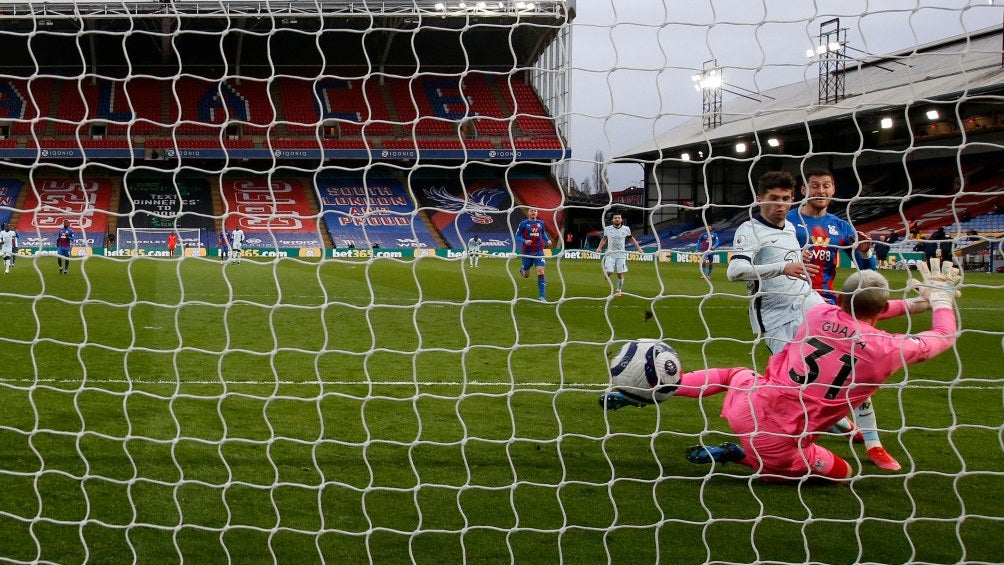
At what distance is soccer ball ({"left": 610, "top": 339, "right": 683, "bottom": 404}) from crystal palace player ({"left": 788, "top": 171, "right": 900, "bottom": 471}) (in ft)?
3.14

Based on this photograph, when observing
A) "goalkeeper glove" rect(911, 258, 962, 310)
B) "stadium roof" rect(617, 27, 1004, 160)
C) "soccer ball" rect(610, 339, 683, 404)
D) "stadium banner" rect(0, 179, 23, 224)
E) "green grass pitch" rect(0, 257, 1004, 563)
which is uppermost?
"stadium roof" rect(617, 27, 1004, 160)

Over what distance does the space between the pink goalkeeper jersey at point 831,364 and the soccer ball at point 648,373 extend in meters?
0.39

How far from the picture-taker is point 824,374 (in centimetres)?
377

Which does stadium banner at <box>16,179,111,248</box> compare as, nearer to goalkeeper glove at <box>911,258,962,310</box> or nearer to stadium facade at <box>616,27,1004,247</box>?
stadium facade at <box>616,27,1004,247</box>

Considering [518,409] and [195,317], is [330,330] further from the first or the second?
[518,409]

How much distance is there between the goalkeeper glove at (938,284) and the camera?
3.33 meters

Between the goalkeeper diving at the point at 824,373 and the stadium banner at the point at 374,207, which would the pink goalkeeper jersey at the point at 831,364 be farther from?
the stadium banner at the point at 374,207

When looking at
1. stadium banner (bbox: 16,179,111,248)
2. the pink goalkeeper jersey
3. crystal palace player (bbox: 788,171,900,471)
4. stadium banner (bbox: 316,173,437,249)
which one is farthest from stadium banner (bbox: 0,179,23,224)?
the pink goalkeeper jersey

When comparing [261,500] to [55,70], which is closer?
[261,500]

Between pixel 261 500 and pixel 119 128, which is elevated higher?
pixel 119 128

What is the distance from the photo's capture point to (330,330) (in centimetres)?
938

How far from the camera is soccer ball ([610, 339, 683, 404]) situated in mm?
4113

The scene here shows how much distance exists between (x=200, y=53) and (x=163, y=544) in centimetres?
3215

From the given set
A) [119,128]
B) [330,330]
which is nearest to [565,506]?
[330,330]
